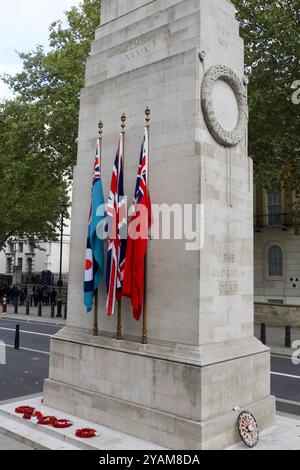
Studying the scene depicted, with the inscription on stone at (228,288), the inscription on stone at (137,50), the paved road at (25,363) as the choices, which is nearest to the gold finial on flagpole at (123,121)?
the inscription on stone at (137,50)

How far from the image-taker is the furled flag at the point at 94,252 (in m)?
9.02

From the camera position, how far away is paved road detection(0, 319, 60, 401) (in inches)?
462

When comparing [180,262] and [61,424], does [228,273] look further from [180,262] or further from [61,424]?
[61,424]

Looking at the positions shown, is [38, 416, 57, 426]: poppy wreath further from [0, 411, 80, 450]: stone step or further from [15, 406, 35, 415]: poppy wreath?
[15, 406, 35, 415]: poppy wreath

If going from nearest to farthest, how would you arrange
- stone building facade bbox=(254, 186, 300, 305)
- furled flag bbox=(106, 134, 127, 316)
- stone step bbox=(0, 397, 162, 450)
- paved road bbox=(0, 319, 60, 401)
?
stone step bbox=(0, 397, 162, 450)
furled flag bbox=(106, 134, 127, 316)
paved road bbox=(0, 319, 60, 401)
stone building facade bbox=(254, 186, 300, 305)

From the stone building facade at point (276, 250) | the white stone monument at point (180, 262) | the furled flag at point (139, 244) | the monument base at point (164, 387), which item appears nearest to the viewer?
the monument base at point (164, 387)

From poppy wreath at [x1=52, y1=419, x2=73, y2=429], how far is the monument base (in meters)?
0.48

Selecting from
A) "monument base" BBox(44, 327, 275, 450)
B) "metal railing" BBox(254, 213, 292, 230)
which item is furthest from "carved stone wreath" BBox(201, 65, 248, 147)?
"metal railing" BBox(254, 213, 292, 230)

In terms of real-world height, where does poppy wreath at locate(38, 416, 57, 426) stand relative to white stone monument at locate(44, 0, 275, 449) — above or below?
below

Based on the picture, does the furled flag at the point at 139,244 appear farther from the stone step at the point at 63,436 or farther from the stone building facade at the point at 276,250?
the stone building facade at the point at 276,250

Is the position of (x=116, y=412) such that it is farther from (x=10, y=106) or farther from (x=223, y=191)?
(x=10, y=106)

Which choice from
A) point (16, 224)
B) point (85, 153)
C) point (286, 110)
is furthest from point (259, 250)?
point (85, 153)
